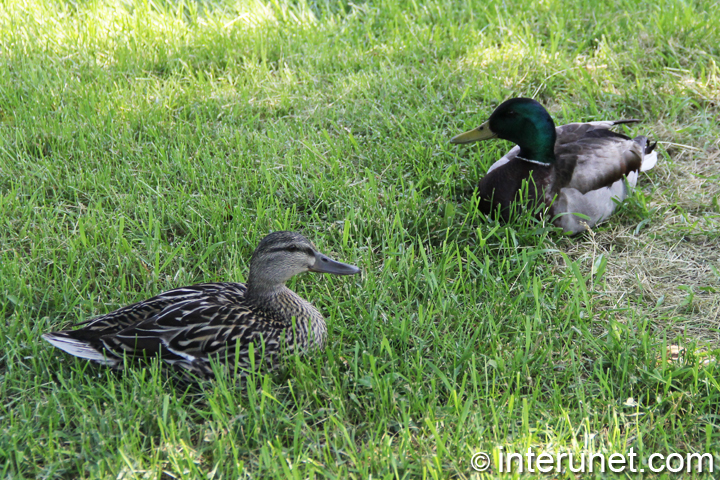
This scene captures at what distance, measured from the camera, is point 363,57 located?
4.75 metres

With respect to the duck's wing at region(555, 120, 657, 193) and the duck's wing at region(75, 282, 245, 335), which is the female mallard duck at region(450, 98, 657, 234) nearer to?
the duck's wing at region(555, 120, 657, 193)

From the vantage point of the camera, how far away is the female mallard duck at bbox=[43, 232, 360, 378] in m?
2.42

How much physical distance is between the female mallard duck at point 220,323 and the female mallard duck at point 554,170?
1115mm

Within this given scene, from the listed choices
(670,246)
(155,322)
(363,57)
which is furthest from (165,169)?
(670,246)

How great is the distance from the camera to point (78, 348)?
2414 millimetres

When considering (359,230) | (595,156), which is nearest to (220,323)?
(359,230)

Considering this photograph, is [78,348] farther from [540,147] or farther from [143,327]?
[540,147]

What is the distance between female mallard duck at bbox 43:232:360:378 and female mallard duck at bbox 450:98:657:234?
112 cm

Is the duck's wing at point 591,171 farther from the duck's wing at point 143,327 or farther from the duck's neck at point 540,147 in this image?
the duck's wing at point 143,327

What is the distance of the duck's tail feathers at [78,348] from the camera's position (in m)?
2.40

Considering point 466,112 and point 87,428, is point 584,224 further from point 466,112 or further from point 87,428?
point 87,428

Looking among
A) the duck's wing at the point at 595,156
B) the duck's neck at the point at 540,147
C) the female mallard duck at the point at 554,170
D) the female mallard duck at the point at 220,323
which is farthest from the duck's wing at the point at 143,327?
Result: the duck's wing at the point at 595,156

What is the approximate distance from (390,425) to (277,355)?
0.51 metres

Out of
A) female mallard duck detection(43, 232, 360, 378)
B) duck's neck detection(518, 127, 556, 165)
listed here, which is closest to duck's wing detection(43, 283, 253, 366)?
female mallard duck detection(43, 232, 360, 378)
